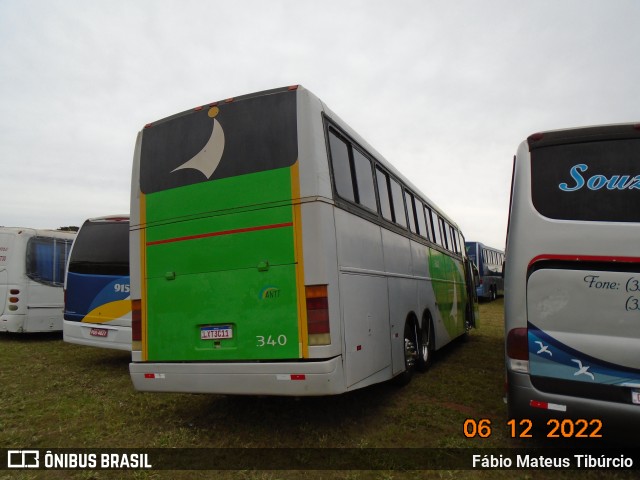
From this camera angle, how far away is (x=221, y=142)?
16.3ft

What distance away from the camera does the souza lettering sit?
4.04 metres

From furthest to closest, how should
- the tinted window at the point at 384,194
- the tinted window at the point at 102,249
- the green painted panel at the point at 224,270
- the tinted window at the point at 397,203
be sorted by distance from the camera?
the tinted window at the point at 102,249, the tinted window at the point at 397,203, the tinted window at the point at 384,194, the green painted panel at the point at 224,270

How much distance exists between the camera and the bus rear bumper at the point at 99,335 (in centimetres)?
818

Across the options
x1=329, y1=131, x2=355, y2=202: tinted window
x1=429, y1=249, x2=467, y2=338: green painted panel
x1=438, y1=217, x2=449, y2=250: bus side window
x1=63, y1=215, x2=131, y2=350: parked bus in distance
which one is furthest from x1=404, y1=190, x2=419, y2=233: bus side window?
x1=63, y1=215, x2=131, y2=350: parked bus in distance

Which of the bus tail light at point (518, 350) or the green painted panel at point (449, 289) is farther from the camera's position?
the green painted panel at point (449, 289)

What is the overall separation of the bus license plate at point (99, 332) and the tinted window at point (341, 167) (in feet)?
18.3

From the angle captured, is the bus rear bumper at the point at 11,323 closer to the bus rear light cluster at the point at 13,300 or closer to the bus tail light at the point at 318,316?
the bus rear light cluster at the point at 13,300

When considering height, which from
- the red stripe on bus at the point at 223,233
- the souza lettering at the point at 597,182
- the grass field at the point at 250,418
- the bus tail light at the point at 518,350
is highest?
the souza lettering at the point at 597,182

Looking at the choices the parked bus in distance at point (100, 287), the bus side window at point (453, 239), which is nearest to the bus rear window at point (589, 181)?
the parked bus in distance at point (100, 287)

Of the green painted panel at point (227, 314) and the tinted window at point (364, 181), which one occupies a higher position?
the tinted window at point (364, 181)

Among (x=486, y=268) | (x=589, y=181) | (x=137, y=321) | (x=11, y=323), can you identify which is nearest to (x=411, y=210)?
(x=589, y=181)

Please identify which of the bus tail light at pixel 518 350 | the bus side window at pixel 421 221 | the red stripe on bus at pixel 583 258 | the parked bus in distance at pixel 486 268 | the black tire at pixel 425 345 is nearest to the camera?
the red stripe on bus at pixel 583 258

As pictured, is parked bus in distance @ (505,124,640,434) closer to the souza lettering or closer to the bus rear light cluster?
the souza lettering

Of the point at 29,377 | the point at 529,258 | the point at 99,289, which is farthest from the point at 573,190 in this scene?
the point at 29,377
